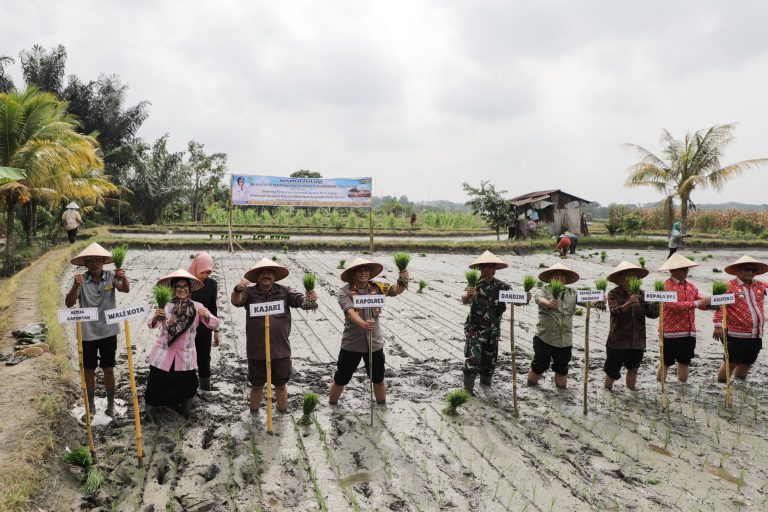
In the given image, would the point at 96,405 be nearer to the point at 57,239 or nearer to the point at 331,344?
the point at 331,344

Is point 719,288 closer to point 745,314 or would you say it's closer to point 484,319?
point 745,314

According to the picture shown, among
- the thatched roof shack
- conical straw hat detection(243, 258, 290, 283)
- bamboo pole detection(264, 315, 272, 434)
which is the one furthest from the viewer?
the thatched roof shack

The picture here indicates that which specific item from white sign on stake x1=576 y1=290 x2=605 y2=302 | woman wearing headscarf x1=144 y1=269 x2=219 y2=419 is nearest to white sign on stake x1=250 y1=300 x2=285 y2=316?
woman wearing headscarf x1=144 y1=269 x2=219 y2=419

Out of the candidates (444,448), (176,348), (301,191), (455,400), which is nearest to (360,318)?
(455,400)

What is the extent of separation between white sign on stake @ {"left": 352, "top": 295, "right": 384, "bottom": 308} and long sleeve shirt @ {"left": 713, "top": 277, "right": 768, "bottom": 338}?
12.2 feet

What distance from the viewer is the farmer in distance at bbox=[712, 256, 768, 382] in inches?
210

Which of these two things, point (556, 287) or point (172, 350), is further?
point (556, 287)

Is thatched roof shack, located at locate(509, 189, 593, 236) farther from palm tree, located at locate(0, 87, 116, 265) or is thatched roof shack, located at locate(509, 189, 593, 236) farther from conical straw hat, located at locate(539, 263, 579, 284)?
conical straw hat, located at locate(539, 263, 579, 284)

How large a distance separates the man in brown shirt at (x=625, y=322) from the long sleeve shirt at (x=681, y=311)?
8.7 inches

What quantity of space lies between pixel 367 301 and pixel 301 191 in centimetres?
1289

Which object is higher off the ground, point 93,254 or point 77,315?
point 93,254

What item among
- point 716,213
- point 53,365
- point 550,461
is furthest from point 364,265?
point 716,213

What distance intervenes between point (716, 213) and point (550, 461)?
121ft

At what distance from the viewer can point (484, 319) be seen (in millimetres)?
5152
